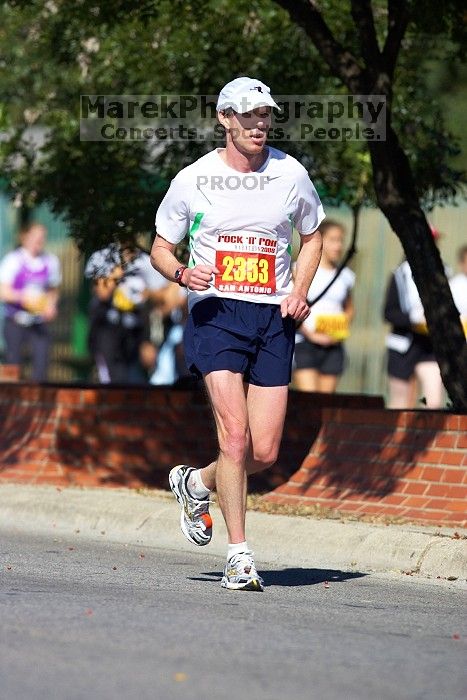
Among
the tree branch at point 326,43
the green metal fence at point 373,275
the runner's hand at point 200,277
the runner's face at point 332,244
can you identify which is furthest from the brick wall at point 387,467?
the green metal fence at point 373,275

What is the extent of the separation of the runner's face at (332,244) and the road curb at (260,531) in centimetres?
451

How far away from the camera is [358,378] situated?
19859mm

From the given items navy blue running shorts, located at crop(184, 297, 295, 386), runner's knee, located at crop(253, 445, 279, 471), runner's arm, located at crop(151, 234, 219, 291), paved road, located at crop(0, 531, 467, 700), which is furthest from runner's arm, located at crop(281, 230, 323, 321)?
paved road, located at crop(0, 531, 467, 700)

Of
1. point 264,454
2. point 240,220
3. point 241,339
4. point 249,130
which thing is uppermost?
point 249,130

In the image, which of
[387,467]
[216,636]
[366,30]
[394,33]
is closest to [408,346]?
[394,33]

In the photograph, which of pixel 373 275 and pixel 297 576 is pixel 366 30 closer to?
pixel 297 576

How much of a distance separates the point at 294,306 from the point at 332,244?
25.0 ft

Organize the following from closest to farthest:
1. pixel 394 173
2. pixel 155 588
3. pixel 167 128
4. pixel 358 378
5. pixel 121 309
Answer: pixel 155 588 < pixel 394 173 < pixel 167 128 < pixel 121 309 < pixel 358 378

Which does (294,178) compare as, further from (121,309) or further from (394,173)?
(121,309)

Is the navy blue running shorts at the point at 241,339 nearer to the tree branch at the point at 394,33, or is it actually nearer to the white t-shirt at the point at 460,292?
the tree branch at the point at 394,33

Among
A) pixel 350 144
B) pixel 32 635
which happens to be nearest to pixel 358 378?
pixel 350 144

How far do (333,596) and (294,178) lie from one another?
1812mm

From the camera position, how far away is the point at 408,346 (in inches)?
588

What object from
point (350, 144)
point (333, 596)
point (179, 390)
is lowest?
point (333, 596)
